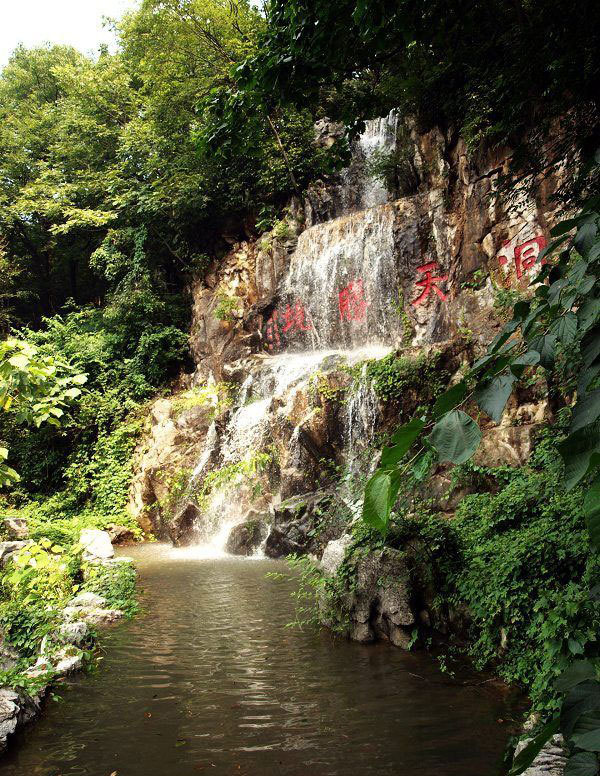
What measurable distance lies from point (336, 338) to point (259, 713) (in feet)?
32.4

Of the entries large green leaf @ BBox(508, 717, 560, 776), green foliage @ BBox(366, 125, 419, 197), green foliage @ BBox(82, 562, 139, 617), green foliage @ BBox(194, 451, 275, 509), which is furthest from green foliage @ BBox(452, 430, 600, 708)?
green foliage @ BBox(366, 125, 419, 197)

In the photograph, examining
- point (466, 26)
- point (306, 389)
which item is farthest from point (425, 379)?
point (466, 26)

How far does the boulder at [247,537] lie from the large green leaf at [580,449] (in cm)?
875

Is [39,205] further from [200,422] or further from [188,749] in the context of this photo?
[188,749]

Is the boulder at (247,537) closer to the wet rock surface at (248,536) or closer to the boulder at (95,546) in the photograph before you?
the wet rock surface at (248,536)

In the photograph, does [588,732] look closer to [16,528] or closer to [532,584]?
[532,584]

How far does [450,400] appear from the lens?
36.3 inches

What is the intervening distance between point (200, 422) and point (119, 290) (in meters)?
5.93

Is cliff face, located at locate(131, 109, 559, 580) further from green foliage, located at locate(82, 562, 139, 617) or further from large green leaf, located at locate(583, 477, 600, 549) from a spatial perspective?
large green leaf, located at locate(583, 477, 600, 549)

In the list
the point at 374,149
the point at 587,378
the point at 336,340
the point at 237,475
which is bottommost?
the point at 587,378

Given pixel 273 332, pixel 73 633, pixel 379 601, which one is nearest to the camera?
pixel 73 633

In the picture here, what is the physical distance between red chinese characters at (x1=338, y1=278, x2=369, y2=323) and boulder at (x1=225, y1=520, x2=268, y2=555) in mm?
5342

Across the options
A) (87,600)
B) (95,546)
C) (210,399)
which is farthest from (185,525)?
(87,600)

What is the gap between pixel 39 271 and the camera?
799 inches
